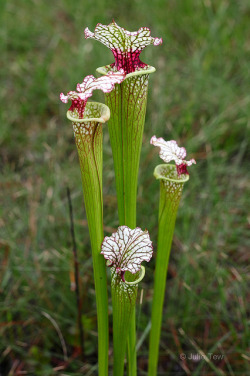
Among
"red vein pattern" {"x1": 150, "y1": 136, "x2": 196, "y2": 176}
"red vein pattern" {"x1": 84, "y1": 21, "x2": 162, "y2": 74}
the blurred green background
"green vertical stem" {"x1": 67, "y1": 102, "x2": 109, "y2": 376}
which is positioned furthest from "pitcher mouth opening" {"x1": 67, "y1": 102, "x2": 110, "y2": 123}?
the blurred green background

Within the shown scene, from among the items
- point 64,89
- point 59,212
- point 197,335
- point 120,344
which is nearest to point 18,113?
point 64,89

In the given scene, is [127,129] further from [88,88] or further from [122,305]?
[122,305]

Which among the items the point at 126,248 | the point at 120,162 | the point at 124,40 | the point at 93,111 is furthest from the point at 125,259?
the point at 124,40

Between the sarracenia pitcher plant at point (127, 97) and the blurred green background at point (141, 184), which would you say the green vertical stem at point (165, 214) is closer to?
the sarracenia pitcher plant at point (127, 97)

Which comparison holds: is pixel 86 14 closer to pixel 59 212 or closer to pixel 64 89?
pixel 64 89

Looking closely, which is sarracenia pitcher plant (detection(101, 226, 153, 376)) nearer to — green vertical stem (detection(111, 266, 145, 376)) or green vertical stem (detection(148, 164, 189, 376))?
green vertical stem (detection(111, 266, 145, 376))

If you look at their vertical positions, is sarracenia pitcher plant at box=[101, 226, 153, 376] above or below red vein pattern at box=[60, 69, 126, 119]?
below

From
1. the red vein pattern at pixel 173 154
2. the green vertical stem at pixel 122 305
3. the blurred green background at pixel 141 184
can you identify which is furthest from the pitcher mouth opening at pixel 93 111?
the blurred green background at pixel 141 184
